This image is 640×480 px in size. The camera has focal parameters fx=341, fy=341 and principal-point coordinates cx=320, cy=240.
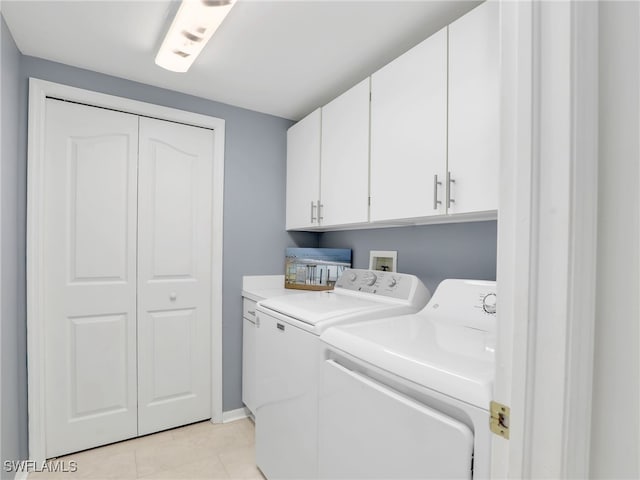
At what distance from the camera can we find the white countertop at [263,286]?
234 cm

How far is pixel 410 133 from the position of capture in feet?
5.03

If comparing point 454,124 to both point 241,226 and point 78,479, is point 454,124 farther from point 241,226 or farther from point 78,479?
point 78,479

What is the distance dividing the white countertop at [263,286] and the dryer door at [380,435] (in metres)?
1.10

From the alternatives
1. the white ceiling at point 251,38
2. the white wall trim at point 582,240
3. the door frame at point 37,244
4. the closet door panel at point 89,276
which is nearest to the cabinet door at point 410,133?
the white ceiling at point 251,38

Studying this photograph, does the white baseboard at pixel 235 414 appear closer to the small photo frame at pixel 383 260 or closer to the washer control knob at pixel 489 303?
the small photo frame at pixel 383 260

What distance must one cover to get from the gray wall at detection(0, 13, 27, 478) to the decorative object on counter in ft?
5.11

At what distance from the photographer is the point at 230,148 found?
2.45 meters

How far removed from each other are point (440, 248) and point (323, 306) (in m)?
0.70

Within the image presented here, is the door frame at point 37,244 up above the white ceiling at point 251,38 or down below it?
below

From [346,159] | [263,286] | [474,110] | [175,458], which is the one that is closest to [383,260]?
[346,159]

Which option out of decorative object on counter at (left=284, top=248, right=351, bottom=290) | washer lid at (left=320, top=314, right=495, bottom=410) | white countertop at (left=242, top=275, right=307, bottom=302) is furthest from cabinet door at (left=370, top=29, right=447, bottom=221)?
white countertop at (left=242, top=275, right=307, bottom=302)

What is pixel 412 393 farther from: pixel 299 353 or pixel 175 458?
pixel 175 458

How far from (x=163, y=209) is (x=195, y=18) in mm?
1229

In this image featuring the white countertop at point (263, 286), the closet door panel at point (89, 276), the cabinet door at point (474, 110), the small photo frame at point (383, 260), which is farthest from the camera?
the white countertop at point (263, 286)
